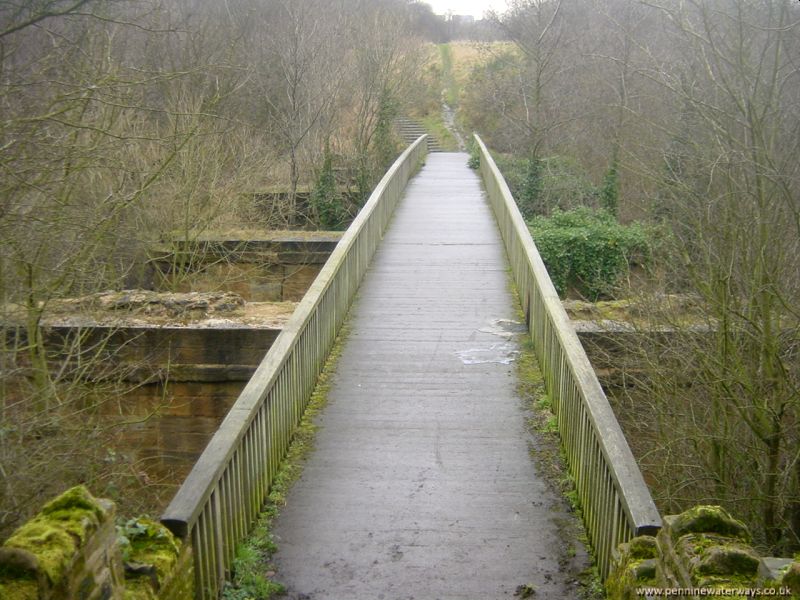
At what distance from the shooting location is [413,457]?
7.92 metres

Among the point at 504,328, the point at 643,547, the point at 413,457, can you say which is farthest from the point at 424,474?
the point at 504,328

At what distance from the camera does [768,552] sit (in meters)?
8.44

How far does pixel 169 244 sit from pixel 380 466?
40.4 ft

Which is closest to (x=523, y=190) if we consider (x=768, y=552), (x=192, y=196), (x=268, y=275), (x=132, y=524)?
(x=268, y=275)

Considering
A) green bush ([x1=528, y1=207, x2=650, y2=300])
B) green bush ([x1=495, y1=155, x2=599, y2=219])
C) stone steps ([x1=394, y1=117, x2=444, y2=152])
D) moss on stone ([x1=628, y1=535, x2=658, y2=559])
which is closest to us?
moss on stone ([x1=628, y1=535, x2=658, y2=559])

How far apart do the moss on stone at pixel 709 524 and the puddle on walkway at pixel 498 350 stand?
5.94 metres

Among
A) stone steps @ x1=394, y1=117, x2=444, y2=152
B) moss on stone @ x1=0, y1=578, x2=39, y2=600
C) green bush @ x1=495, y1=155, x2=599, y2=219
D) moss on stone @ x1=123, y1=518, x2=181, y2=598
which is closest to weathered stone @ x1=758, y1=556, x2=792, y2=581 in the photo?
moss on stone @ x1=123, y1=518, x2=181, y2=598

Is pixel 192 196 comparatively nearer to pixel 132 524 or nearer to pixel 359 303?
pixel 359 303

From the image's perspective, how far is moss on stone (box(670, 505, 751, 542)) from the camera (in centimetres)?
436

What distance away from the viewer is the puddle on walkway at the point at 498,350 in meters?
10.5

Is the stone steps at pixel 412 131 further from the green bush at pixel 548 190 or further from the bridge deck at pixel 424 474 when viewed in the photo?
the bridge deck at pixel 424 474

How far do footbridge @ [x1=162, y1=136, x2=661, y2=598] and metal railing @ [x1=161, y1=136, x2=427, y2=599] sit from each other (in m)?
0.02

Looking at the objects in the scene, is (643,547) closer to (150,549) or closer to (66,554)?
(150,549)

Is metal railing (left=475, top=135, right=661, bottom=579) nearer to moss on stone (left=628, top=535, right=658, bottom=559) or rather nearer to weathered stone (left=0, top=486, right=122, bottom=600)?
moss on stone (left=628, top=535, right=658, bottom=559)
